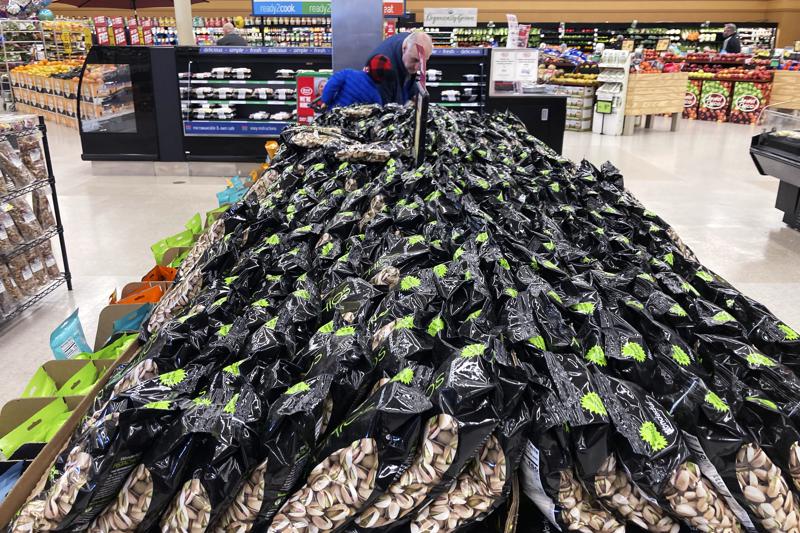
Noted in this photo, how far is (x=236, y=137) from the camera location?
24.7 feet

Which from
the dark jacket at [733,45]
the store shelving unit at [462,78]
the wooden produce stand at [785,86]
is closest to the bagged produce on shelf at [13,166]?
the store shelving unit at [462,78]

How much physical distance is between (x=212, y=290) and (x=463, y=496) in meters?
0.86

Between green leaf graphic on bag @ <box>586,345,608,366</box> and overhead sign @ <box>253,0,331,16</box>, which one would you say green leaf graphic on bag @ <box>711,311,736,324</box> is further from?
overhead sign @ <box>253,0,331,16</box>

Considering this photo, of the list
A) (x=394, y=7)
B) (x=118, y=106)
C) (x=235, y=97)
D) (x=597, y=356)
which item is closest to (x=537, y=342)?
(x=597, y=356)

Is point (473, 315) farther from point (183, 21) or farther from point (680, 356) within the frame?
point (183, 21)

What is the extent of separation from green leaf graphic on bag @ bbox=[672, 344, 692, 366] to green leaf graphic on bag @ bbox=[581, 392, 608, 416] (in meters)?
0.23

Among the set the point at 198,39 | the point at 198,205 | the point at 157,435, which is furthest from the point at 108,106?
the point at 198,39

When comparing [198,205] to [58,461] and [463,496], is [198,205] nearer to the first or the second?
[58,461]

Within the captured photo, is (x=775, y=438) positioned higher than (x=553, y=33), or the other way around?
(x=553, y=33)

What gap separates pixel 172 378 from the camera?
43.0 inches

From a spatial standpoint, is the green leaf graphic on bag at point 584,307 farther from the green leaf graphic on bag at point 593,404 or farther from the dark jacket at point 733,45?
the dark jacket at point 733,45

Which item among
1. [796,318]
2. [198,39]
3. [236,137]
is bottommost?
[796,318]

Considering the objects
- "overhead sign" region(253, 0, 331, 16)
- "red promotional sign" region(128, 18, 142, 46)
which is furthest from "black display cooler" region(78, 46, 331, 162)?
"overhead sign" region(253, 0, 331, 16)

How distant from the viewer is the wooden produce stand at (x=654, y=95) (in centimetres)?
1069
